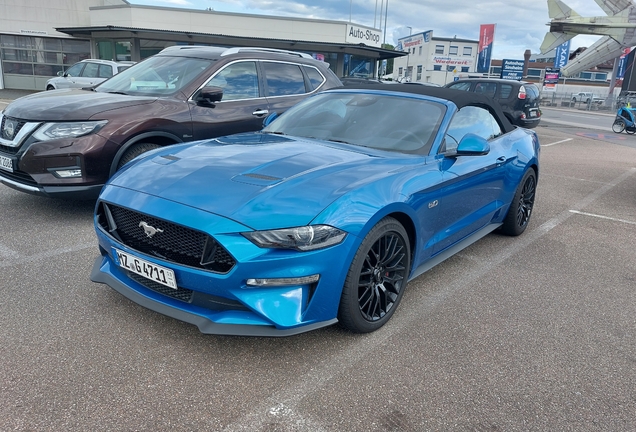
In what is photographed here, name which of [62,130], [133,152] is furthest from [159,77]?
[62,130]

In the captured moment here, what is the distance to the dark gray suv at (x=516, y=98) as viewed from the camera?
1472 cm

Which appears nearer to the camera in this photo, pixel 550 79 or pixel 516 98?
pixel 516 98

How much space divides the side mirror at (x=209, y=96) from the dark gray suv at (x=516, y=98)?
10564mm

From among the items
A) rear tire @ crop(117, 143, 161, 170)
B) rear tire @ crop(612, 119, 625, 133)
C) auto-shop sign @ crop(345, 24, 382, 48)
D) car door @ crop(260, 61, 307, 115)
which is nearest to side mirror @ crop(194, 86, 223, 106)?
rear tire @ crop(117, 143, 161, 170)

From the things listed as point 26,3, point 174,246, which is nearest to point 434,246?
point 174,246

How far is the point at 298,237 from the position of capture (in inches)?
101

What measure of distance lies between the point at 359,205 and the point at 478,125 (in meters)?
2.12

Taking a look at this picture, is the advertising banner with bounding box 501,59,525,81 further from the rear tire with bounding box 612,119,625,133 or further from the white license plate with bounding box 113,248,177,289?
the white license plate with bounding box 113,248,177,289

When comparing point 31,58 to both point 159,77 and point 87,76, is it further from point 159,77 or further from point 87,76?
point 159,77

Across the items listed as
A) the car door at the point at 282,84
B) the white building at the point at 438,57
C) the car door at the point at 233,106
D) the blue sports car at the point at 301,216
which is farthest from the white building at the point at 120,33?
the white building at the point at 438,57

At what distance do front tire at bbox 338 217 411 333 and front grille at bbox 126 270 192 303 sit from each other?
0.85 m

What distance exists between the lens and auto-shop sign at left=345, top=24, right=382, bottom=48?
3074 centimetres

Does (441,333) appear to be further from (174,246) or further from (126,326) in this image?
(126,326)

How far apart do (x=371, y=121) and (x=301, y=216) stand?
5.30ft
